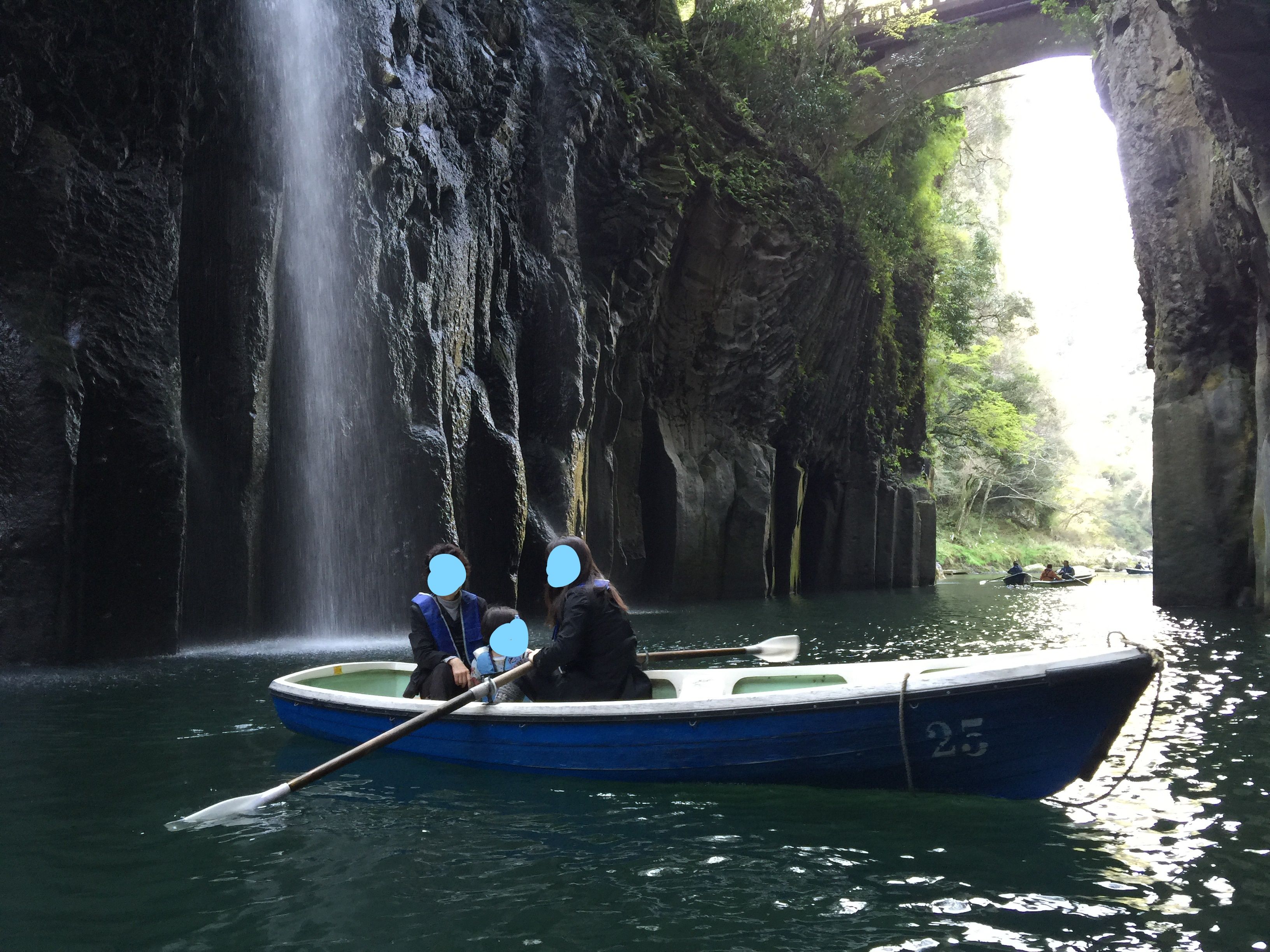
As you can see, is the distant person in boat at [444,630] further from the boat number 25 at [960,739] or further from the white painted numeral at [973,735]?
the white painted numeral at [973,735]

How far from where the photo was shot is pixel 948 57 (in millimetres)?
30891

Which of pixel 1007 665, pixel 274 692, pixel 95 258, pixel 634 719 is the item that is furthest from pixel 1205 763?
pixel 95 258

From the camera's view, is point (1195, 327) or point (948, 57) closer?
point (1195, 327)

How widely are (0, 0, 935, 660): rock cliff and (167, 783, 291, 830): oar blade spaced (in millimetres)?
6449

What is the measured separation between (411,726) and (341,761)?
0.51 m

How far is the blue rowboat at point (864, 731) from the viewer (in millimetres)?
4977

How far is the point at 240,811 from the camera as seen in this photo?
16.4 ft

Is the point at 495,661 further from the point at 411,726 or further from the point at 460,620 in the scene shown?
the point at 411,726

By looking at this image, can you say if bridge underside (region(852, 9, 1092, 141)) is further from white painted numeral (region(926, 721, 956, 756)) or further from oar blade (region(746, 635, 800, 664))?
white painted numeral (region(926, 721, 956, 756))

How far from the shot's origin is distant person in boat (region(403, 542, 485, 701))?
21.6ft

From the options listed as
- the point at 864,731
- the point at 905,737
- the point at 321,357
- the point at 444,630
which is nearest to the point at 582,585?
the point at 444,630

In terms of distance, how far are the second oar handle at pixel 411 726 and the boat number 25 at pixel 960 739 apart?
2.40 m

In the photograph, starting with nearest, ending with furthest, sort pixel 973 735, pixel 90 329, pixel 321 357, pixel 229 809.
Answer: pixel 229 809, pixel 973 735, pixel 90 329, pixel 321 357

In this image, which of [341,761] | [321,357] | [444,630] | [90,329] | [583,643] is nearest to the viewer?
[341,761]
